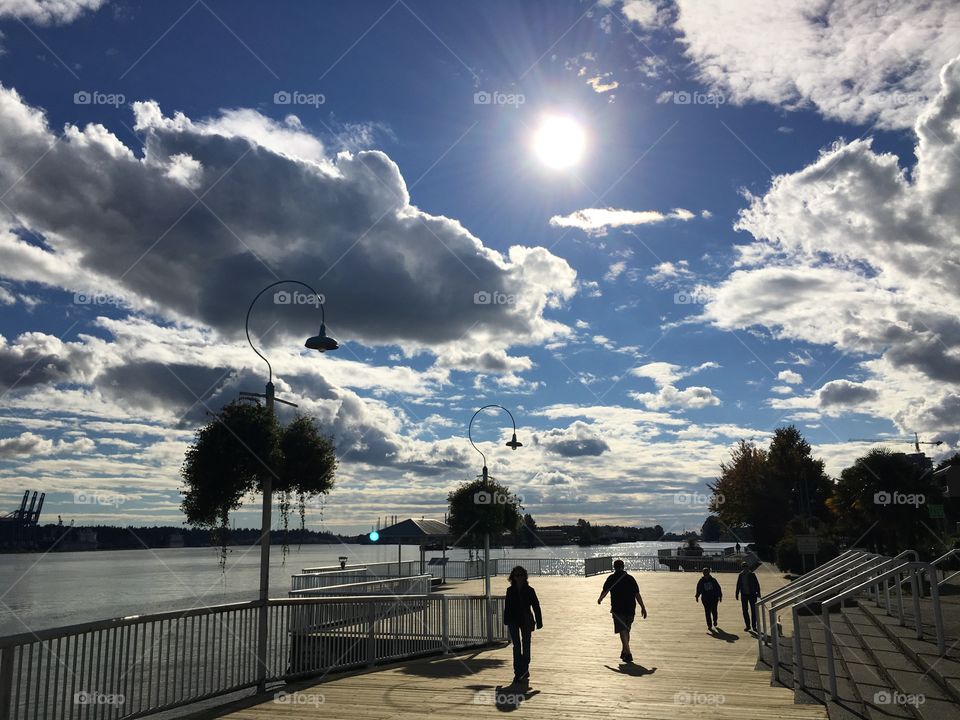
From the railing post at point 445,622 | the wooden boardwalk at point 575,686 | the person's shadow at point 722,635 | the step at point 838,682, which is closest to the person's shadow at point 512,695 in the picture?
the wooden boardwalk at point 575,686

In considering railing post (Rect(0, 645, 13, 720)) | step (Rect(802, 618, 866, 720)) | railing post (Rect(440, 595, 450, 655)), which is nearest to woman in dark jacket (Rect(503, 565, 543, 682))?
railing post (Rect(440, 595, 450, 655))

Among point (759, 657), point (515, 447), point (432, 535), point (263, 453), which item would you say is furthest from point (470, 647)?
point (432, 535)

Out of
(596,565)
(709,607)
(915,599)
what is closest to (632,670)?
(915,599)

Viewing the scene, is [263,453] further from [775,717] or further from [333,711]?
[775,717]

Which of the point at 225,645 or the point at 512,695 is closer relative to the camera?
the point at 512,695

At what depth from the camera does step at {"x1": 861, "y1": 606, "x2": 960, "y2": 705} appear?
23.2 ft

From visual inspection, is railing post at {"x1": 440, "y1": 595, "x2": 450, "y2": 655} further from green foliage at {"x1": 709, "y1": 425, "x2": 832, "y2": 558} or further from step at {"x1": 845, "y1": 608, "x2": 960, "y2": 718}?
green foliage at {"x1": 709, "y1": 425, "x2": 832, "y2": 558}

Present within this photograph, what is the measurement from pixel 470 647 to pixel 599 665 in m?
3.91

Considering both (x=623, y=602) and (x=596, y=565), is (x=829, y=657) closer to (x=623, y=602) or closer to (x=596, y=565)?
(x=623, y=602)

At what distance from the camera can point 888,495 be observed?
3372 centimetres

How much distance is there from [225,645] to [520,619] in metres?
4.38

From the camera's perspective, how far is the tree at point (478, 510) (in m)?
24.6

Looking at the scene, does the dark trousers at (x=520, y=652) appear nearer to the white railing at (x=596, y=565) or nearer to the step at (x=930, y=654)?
the step at (x=930, y=654)

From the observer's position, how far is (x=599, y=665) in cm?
1341
